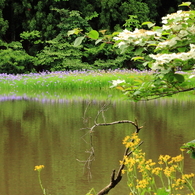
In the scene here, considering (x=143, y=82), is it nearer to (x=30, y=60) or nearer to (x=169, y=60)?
(x=169, y=60)

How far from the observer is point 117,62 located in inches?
856

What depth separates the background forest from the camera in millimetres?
21250

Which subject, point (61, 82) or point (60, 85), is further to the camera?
point (61, 82)

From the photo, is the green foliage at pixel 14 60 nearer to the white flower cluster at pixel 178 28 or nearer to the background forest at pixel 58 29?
the background forest at pixel 58 29

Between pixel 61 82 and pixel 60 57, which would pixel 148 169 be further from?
pixel 60 57

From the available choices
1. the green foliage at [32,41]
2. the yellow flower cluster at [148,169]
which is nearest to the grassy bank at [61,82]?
the green foliage at [32,41]

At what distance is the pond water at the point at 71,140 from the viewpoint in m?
4.40

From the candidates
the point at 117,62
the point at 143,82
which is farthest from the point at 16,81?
the point at 143,82

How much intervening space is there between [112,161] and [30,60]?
672 inches

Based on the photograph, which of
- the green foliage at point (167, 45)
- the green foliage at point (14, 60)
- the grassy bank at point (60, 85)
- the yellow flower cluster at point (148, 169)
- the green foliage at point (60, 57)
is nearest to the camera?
the green foliage at point (167, 45)

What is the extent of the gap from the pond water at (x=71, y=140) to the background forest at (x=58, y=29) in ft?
33.6

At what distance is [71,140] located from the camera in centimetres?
643

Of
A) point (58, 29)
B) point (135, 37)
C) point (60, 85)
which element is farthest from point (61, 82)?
point (135, 37)

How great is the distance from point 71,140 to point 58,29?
17.4m
